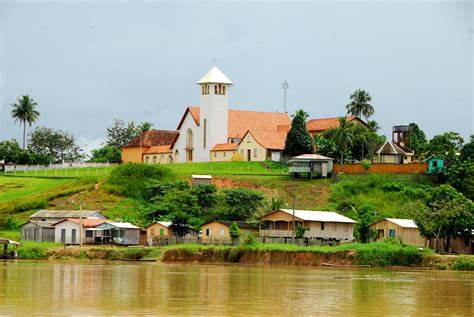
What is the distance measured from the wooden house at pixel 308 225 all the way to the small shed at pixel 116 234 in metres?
10.8

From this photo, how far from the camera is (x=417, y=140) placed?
137m

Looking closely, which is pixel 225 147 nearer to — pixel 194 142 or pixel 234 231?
pixel 194 142

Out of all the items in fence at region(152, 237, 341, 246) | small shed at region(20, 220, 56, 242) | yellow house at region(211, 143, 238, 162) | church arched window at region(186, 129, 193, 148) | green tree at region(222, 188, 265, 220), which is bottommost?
fence at region(152, 237, 341, 246)

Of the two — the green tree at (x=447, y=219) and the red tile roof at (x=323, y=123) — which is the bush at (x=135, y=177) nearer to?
the red tile roof at (x=323, y=123)

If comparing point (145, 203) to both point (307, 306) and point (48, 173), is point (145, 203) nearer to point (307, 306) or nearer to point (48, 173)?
point (48, 173)

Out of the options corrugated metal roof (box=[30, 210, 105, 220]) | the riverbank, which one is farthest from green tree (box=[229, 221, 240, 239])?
corrugated metal roof (box=[30, 210, 105, 220])

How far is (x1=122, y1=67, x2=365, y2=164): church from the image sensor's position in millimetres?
124000

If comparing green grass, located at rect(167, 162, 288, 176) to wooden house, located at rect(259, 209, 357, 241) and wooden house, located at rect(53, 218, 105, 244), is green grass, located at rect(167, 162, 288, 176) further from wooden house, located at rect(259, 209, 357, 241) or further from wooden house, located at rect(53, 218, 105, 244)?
wooden house, located at rect(259, 209, 357, 241)

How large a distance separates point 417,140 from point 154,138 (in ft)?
113

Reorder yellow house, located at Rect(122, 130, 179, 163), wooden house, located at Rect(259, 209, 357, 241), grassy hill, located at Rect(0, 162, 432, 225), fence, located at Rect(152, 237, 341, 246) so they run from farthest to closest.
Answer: yellow house, located at Rect(122, 130, 179, 163) < grassy hill, located at Rect(0, 162, 432, 225) < wooden house, located at Rect(259, 209, 357, 241) < fence, located at Rect(152, 237, 341, 246)

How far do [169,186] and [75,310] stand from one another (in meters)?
60.6

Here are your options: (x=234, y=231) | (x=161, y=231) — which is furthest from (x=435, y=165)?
(x=161, y=231)

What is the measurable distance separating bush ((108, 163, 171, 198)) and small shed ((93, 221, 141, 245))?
14659mm

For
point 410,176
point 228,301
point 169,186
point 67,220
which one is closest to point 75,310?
point 228,301
